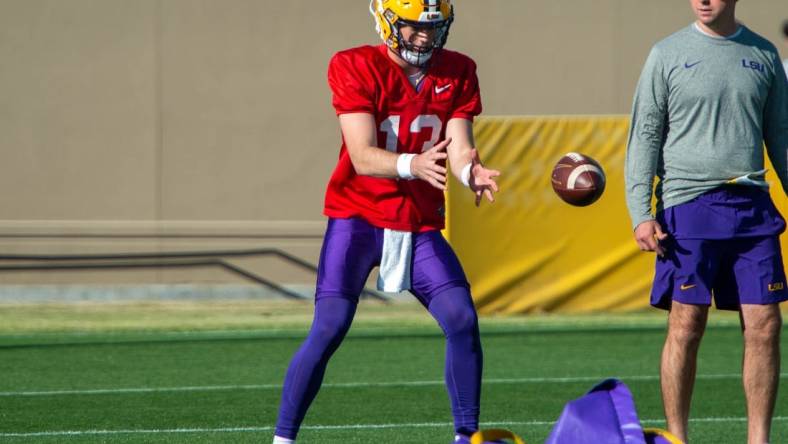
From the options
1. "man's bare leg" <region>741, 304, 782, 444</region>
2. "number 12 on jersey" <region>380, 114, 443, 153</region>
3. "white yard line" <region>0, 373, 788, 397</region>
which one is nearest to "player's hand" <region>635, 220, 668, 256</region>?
"man's bare leg" <region>741, 304, 782, 444</region>

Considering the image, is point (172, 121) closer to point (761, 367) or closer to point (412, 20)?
point (412, 20)

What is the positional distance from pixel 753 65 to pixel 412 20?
143cm

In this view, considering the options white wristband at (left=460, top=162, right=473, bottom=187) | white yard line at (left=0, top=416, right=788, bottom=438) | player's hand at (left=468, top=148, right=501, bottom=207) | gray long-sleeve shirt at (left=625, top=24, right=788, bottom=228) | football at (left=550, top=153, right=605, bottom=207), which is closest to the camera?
player's hand at (left=468, top=148, right=501, bottom=207)

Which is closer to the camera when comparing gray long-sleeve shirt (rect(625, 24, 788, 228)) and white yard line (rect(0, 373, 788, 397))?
gray long-sleeve shirt (rect(625, 24, 788, 228))

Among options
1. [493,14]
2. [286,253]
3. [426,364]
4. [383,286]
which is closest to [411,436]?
[383,286]

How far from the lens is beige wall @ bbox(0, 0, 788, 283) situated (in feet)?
51.6

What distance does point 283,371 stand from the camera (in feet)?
31.9

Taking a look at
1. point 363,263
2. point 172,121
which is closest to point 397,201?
point 363,263

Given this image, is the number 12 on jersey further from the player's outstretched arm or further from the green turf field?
the green turf field

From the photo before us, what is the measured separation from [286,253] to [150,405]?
7.55 metres

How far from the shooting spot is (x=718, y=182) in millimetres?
6027

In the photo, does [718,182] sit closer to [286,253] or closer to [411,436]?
[411,436]

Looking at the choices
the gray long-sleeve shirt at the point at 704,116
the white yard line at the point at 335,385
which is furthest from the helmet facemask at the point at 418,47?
the white yard line at the point at 335,385

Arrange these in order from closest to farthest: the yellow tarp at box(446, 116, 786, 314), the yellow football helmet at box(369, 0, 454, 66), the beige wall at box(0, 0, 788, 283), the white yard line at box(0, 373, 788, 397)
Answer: the yellow football helmet at box(369, 0, 454, 66), the white yard line at box(0, 373, 788, 397), the yellow tarp at box(446, 116, 786, 314), the beige wall at box(0, 0, 788, 283)
